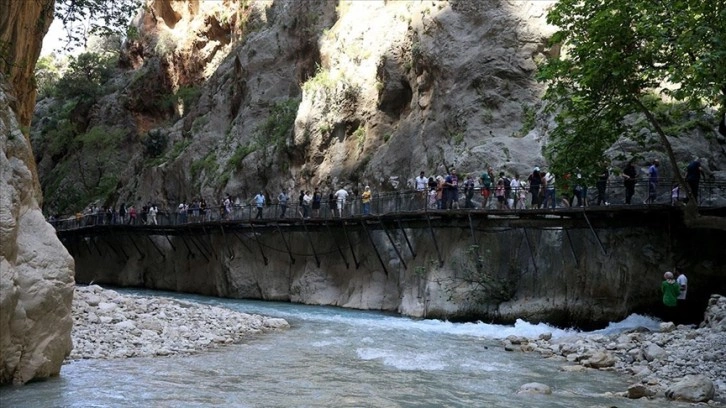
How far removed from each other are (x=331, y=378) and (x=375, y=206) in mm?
17785

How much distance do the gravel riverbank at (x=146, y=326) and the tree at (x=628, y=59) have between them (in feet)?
35.1

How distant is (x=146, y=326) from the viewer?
20.5 m

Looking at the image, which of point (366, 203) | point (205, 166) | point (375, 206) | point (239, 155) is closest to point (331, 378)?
point (375, 206)

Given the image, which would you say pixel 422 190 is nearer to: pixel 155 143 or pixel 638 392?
pixel 638 392

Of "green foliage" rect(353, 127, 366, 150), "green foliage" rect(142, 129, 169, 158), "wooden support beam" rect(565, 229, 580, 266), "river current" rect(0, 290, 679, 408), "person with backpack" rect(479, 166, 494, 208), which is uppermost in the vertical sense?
"green foliage" rect(142, 129, 169, 158)

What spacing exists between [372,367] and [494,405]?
14.3ft

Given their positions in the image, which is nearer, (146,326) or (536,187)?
(146,326)

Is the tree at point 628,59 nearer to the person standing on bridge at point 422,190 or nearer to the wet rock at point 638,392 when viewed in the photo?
the wet rock at point 638,392

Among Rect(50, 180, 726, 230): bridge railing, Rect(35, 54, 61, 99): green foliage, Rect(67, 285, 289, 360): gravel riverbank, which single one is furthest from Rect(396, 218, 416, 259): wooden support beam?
Rect(35, 54, 61, 99): green foliage

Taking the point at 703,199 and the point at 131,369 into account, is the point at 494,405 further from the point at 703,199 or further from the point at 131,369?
the point at 703,199

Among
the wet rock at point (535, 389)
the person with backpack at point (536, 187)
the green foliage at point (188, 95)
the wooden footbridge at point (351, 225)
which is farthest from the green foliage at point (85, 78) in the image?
the wet rock at point (535, 389)

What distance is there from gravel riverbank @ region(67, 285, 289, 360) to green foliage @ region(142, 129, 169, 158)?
36054 mm

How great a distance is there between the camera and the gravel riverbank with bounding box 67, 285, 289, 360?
694 inches

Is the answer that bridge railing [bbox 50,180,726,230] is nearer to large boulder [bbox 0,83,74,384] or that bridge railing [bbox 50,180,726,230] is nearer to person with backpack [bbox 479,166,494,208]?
person with backpack [bbox 479,166,494,208]
